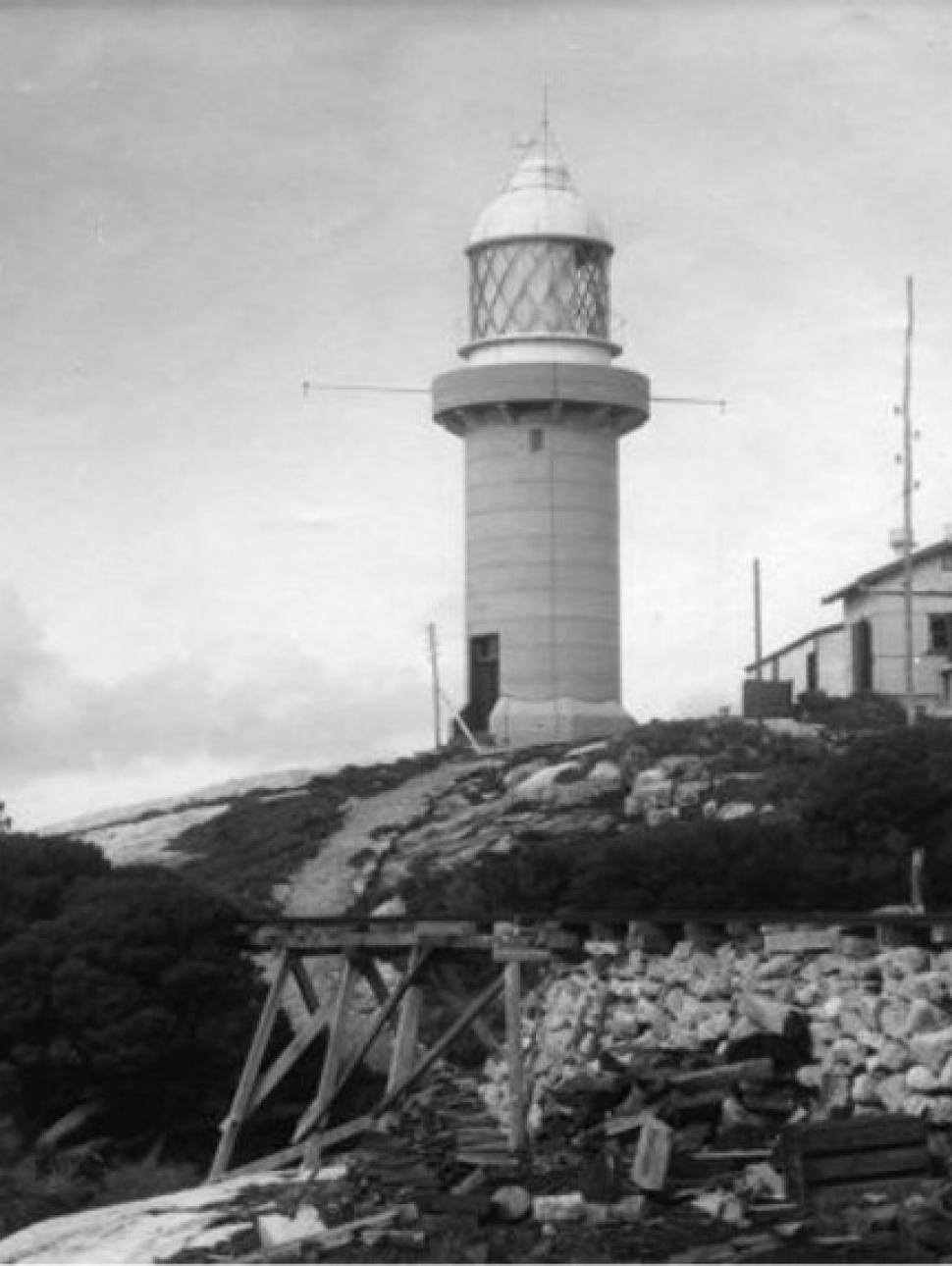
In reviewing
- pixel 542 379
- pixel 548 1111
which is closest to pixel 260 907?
pixel 542 379

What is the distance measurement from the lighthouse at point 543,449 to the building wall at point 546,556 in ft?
0.09

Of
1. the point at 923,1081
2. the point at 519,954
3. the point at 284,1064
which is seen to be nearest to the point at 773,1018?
the point at 923,1081

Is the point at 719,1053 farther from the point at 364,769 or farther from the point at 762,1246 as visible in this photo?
the point at 364,769

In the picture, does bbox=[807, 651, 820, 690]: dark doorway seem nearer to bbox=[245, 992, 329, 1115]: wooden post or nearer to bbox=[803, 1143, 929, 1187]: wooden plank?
bbox=[245, 992, 329, 1115]: wooden post

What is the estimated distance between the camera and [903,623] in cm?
5453

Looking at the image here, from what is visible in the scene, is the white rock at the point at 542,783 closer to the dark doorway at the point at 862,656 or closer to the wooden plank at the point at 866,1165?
the dark doorway at the point at 862,656

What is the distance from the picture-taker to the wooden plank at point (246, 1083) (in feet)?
84.3

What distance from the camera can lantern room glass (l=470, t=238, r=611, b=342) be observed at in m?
49.3

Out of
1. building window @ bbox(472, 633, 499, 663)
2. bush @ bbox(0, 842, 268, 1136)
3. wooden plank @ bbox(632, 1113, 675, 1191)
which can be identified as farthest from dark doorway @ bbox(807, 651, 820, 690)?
wooden plank @ bbox(632, 1113, 675, 1191)

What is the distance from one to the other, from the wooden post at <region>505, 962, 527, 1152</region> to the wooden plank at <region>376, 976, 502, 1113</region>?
0.98m

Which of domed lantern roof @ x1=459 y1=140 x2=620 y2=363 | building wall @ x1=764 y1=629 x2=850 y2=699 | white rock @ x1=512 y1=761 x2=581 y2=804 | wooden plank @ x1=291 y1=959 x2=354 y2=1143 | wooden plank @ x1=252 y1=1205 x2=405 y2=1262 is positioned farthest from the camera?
building wall @ x1=764 y1=629 x2=850 y2=699

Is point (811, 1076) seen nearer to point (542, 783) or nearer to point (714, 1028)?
point (714, 1028)

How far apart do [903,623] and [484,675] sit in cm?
956

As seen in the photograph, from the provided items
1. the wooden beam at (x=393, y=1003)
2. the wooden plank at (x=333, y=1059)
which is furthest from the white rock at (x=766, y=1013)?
the wooden plank at (x=333, y=1059)
